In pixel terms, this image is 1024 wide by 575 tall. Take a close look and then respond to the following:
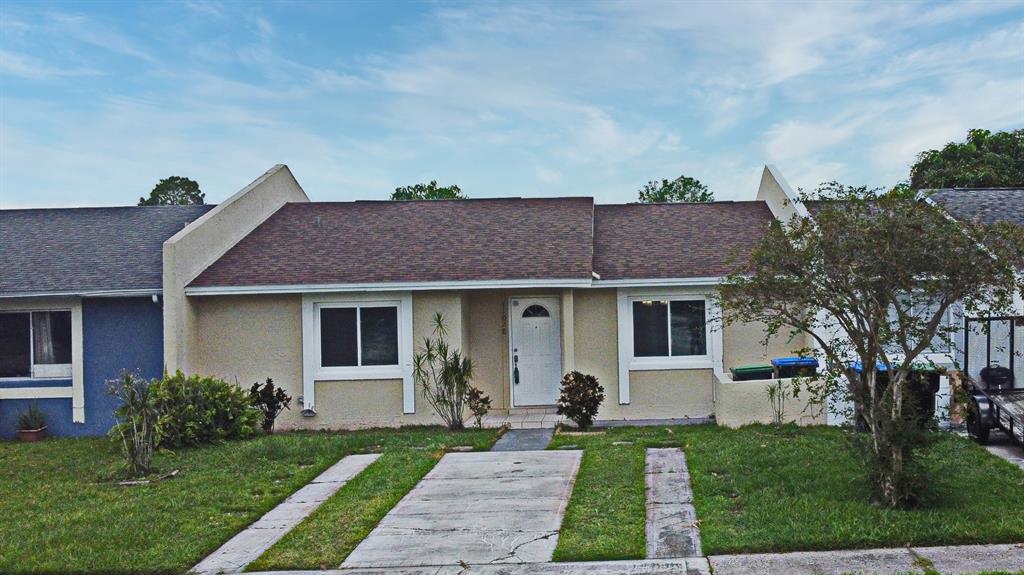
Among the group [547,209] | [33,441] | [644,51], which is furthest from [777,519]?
[644,51]

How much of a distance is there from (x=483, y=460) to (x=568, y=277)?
436cm

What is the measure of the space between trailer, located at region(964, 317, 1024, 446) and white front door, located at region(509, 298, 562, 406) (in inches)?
277

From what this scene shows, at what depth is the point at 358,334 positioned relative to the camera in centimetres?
1498

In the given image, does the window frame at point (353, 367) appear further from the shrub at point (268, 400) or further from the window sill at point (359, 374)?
the shrub at point (268, 400)

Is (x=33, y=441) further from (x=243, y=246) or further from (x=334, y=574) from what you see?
(x=334, y=574)

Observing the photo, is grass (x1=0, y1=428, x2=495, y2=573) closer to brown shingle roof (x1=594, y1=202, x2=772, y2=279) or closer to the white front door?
the white front door

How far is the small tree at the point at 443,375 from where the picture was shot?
14227mm

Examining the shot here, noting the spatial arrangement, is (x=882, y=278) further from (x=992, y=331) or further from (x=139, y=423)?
(x=139, y=423)

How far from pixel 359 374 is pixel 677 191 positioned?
2654cm

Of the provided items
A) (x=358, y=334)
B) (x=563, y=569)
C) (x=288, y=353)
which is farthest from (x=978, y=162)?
(x=563, y=569)

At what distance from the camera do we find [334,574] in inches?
261

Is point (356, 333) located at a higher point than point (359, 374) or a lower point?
higher

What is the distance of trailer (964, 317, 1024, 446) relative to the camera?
408 inches

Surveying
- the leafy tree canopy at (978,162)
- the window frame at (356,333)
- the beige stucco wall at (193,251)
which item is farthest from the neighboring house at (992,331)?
the beige stucco wall at (193,251)
